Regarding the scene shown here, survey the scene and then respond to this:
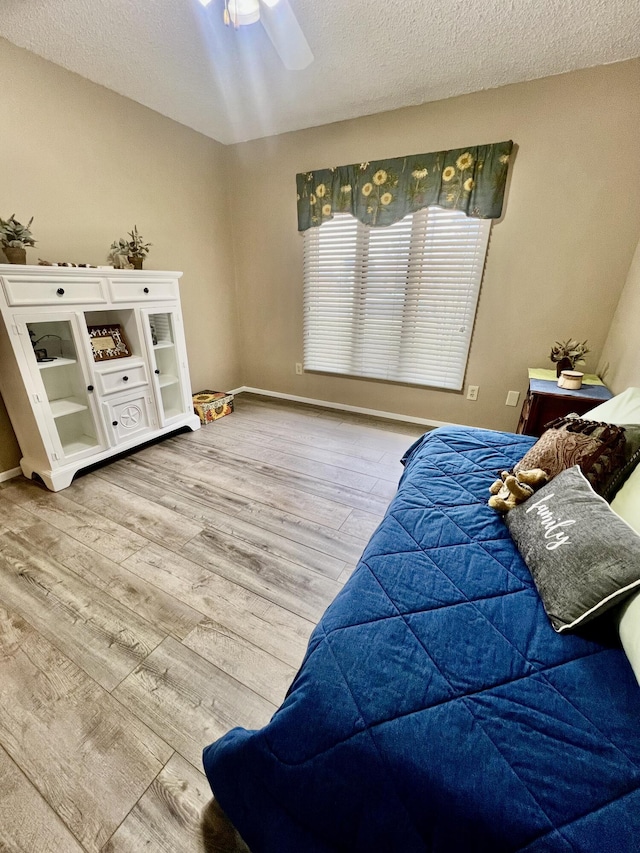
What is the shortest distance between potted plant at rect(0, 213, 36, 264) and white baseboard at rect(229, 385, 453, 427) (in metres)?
2.27

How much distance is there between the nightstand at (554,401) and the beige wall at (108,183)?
2.92 metres

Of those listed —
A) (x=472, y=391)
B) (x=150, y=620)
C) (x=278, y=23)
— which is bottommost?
(x=150, y=620)

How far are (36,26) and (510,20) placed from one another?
240cm

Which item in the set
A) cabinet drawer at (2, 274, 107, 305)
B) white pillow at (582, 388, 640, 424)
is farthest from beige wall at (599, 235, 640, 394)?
cabinet drawer at (2, 274, 107, 305)

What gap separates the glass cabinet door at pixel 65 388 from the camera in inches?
82.8

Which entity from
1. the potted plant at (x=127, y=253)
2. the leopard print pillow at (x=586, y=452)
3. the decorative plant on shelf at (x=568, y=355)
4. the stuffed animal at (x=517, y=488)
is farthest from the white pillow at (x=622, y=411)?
the potted plant at (x=127, y=253)

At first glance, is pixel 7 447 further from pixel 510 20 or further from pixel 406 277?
pixel 510 20

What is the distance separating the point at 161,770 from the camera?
0.92m

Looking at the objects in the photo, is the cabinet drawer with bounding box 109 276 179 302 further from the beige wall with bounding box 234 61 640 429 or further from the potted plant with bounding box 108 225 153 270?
the beige wall with bounding box 234 61 640 429

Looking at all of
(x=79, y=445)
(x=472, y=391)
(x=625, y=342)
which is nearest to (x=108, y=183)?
(x=79, y=445)

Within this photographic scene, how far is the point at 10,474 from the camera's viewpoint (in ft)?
7.35

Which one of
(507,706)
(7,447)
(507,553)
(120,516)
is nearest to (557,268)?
(507,553)

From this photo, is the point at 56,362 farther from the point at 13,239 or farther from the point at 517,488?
the point at 517,488

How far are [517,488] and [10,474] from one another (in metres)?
2.91
